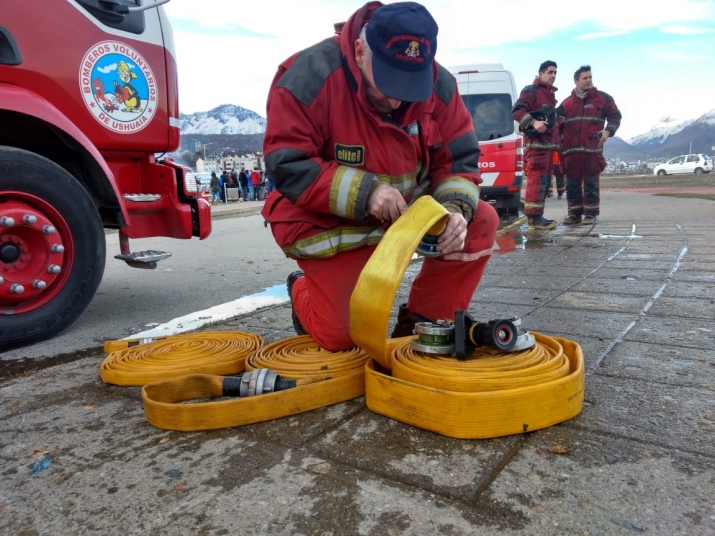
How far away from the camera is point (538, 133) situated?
26.9 feet

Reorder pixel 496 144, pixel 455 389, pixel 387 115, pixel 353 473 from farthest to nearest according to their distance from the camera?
pixel 496 144 < pixel 387 115 < pixel 455 389 < pixel 353 473

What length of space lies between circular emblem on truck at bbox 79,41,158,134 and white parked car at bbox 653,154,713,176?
48747 mm

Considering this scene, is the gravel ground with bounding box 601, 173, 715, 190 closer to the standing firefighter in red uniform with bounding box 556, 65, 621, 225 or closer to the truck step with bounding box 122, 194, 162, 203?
the standing firefighter in red uniform with bounding box 556, 65, 621, 225

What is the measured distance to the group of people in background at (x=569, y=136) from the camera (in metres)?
7.96

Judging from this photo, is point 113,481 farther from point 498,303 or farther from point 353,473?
point 498,303

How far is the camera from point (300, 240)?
2.46 meters

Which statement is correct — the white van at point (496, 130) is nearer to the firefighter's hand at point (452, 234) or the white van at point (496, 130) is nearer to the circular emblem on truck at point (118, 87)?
the circular emblem on truck at point (118, 87)

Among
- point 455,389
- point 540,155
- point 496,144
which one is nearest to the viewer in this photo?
point 455,389

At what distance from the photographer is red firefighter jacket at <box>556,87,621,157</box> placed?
313 inches

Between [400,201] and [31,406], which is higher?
[400,201]

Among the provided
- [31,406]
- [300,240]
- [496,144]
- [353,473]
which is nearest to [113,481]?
[353,473]

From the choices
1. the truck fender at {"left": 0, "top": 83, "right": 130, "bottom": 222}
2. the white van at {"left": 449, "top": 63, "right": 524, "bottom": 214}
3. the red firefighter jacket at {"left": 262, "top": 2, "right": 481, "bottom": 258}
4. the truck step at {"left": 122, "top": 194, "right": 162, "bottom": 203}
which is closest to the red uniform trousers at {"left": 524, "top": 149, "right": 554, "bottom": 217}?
the white van at {"left": 449, "top": 63, "right": 524, "bottom": 214}

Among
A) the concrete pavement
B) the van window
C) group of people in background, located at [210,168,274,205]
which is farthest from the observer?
Result: group of people in background, located at [210,168,274,205]

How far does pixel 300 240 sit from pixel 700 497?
1.67 m
